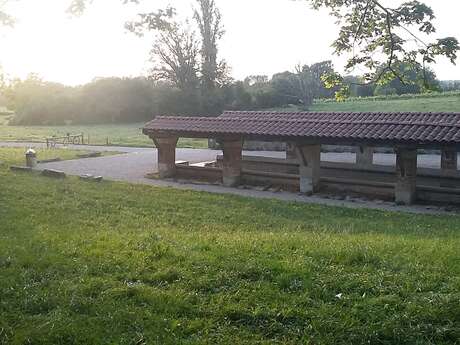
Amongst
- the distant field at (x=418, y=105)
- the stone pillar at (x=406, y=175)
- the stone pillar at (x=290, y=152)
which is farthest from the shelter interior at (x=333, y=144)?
the distant field at (x=418, y=105)

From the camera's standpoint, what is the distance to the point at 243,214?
11.0m

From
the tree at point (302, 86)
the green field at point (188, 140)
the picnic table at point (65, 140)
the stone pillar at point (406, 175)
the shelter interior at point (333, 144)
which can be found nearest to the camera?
the shelter interior at point (333, 144)

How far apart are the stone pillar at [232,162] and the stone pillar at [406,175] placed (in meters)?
5.00

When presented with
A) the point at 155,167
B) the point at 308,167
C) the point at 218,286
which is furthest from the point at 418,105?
the point at 218,286

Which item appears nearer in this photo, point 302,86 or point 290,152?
point 290,152

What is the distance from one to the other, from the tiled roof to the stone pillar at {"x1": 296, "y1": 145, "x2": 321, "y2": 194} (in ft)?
2.04

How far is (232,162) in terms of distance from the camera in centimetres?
1652

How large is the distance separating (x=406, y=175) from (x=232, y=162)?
211 inches

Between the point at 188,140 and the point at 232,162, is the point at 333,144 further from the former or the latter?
the point at 188,140

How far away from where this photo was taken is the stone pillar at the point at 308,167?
15172mm

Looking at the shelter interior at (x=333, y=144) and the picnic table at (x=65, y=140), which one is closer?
the shelter interior at (x=333, y=144)

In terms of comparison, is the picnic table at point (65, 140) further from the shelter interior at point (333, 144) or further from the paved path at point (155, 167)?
the shelter interior at point (333, 144)

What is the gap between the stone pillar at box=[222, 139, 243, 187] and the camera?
16.5 m

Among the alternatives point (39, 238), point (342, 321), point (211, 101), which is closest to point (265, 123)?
point (39, 238)
